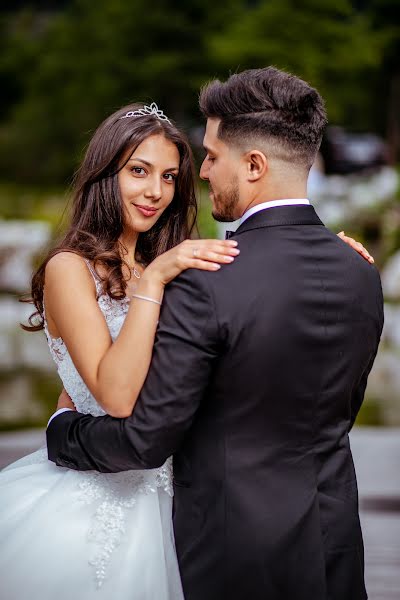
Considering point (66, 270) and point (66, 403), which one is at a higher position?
point (66, 270)

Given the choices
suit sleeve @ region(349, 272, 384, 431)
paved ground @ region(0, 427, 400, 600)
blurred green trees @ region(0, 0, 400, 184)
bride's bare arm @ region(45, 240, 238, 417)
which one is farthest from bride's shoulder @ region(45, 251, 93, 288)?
blurred green trees @ region(0, 0, 400, 184)

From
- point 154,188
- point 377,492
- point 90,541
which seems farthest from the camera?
point 377,492

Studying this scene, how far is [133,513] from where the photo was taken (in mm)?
2146

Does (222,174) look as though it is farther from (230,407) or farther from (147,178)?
(147,178)

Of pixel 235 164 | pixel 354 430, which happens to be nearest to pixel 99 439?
pixel 235 164

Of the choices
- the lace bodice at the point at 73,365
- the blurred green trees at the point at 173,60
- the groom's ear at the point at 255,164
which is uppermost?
the blurred green trees at the point at 173,60

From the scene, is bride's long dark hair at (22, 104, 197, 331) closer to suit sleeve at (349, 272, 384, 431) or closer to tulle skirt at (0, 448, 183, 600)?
tulle skirt at (0, 448, 183, 600)

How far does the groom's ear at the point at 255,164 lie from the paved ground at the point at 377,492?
2239mm

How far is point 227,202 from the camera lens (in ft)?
6.55

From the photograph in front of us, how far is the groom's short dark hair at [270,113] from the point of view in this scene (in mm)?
1921

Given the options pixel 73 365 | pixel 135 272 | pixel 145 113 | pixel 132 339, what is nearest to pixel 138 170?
pixel 145 113

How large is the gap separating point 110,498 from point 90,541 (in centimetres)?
11

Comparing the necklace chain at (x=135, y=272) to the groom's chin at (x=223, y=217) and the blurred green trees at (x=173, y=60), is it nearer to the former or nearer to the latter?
the groom's chin at (x=223, y=217)

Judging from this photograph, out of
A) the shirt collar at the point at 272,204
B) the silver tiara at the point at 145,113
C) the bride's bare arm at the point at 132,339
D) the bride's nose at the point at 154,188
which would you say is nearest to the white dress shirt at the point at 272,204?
the shirt collar at the point at 272,204
